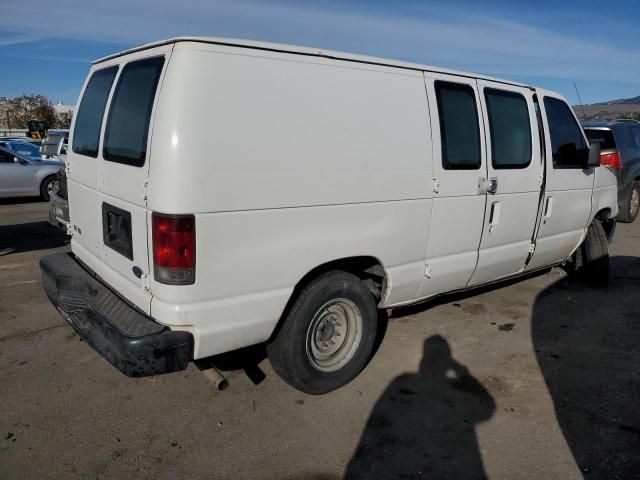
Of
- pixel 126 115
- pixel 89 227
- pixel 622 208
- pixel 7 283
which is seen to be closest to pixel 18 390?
pixel 89 227

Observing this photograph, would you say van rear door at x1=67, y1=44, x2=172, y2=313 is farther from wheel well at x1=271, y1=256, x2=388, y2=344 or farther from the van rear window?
the van rear window

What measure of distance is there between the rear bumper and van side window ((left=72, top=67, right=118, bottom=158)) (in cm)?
92

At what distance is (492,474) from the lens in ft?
9.29

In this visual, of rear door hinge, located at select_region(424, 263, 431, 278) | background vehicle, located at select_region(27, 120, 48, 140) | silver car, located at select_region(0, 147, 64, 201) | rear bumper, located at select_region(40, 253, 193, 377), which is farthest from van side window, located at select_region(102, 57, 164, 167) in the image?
background vehicle, located at select_region(27, 120, 48, 140)

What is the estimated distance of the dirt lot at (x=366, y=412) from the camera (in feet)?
9.47

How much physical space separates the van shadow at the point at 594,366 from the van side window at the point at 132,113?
312 centimetres

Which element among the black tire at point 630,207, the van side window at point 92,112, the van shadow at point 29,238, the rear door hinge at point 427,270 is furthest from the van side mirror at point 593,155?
the van shadow at point 29,238

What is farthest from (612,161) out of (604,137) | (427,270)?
(427,270)

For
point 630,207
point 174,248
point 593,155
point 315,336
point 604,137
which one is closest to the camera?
point 174,248

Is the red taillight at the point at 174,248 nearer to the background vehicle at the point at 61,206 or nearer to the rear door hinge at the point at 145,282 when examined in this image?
the rear door hinge at the point at 145,282

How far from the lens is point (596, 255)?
5.94 m

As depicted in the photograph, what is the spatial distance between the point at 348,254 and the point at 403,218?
21.2 inches

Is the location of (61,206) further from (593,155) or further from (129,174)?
(593,155)

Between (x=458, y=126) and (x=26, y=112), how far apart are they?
130 ft
